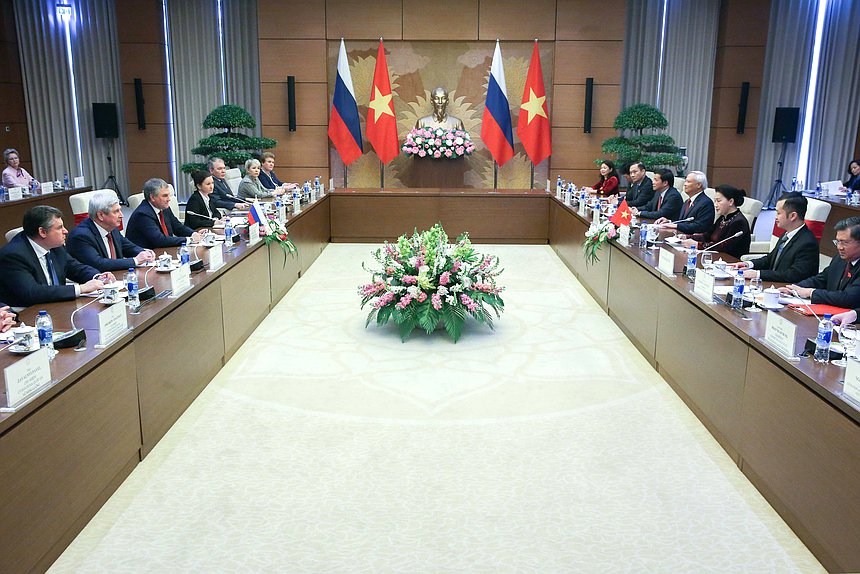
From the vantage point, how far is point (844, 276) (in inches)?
142

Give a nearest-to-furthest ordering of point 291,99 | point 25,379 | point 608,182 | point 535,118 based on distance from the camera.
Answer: point 25,379 → point 608,182 → point 535,118 → point 291,99

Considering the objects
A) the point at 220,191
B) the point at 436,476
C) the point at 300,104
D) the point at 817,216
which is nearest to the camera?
the point at 436,476

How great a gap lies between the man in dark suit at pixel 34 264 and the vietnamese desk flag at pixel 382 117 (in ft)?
21.1

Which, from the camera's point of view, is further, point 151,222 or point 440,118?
point 440,118

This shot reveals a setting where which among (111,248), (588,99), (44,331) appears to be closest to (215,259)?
(111,248)

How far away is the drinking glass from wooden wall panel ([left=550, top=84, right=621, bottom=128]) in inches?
292

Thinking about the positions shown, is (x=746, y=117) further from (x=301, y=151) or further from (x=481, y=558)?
→ (x=481, y=558)

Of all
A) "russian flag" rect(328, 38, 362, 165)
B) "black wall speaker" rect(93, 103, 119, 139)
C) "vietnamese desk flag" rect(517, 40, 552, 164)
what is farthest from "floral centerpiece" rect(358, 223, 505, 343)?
"black wall speaker" rect(93, 103, 119, 139)

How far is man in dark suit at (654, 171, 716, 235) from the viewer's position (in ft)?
18.9

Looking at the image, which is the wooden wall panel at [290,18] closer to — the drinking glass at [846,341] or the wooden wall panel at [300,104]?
the wooden wall panel at [300,104]

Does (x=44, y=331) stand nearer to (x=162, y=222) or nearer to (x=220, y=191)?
(x=162, y=222)

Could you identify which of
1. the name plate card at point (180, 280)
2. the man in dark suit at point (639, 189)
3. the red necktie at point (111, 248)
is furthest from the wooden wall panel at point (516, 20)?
the name plate card at point (180, 280)

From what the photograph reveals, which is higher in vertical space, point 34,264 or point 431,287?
point 34,264

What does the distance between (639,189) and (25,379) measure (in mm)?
6264
